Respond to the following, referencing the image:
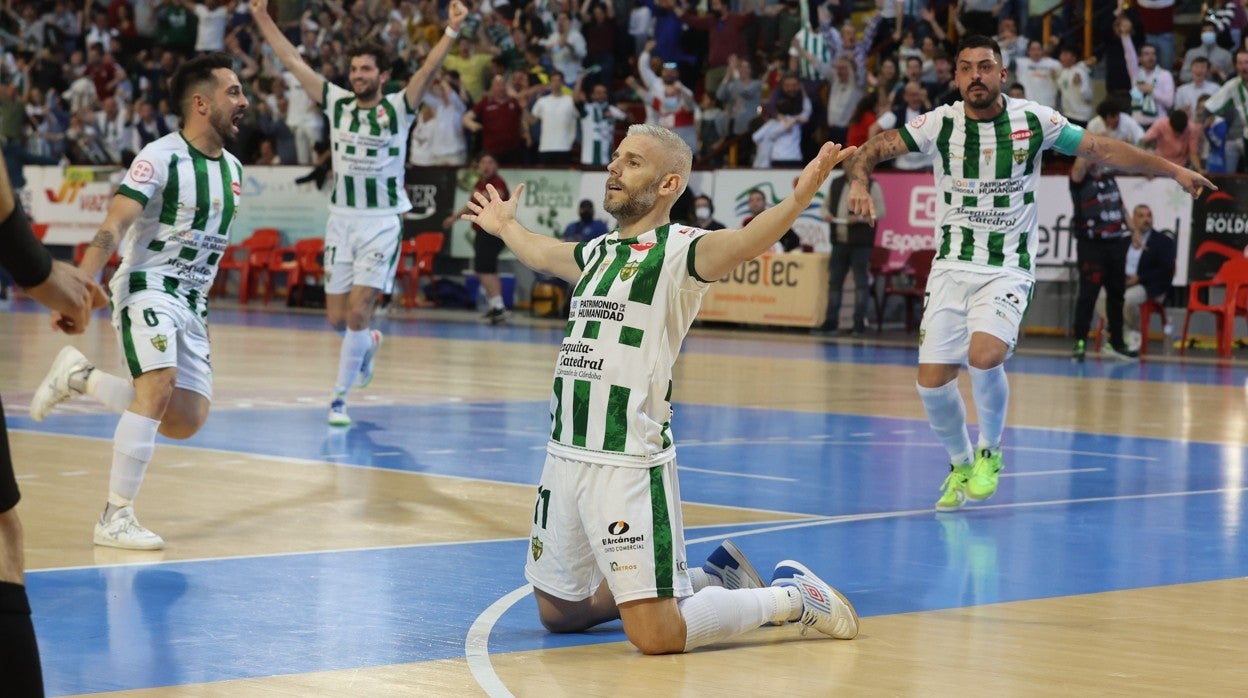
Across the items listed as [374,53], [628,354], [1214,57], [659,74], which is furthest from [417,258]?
[628,354]

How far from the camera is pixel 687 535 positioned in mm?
8445

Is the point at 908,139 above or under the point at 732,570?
above

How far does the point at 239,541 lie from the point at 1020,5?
63.3ft

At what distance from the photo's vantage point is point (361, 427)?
41.8ft

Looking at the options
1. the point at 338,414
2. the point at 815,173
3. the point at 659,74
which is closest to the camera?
the point at 815,173

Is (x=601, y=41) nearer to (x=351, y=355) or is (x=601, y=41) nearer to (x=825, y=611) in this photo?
(x=351, y=355)

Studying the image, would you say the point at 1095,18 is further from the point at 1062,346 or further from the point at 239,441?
the point at 239,441

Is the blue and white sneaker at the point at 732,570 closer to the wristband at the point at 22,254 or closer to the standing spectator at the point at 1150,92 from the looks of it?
the wristband at the point at 22,254

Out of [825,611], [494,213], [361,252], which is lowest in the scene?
[825,611]

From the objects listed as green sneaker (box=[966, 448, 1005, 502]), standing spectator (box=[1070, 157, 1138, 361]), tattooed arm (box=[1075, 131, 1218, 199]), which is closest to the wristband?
green sneaker (box=[966, 448, 1005, 502])

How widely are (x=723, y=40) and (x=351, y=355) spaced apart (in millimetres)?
14975

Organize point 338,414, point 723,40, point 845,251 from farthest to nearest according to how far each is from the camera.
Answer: point 723,40
point 845,251
point 338,414

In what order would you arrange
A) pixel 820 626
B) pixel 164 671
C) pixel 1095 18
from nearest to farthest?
pixel 164 671
pixel 820 626
pixel 1095 18

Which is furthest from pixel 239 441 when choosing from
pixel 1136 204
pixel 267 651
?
pixel 1136 204
